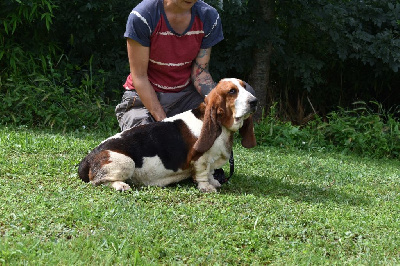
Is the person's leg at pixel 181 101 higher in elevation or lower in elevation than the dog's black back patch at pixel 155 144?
higher

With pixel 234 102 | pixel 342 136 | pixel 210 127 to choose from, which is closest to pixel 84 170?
pixel 210 127

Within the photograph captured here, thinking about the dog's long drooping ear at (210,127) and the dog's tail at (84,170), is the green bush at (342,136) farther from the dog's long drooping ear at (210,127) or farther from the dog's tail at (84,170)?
the dog's tail at (84,170)

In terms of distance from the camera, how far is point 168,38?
5.11 m

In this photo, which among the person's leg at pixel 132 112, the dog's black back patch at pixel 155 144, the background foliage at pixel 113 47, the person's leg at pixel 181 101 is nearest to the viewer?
the dog's black back patch at pixel 155 144

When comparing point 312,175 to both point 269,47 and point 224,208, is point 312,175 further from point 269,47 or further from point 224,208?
point 269,47

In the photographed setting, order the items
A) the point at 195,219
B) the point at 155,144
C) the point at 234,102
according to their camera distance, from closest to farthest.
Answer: the point at 195,219
the point at 234,102
the point at 155,144

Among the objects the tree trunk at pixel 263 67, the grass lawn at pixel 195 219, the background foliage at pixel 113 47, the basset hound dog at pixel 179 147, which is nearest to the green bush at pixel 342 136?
the tree trunk at pixel 263 67

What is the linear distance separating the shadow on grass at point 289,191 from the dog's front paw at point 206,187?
0.13 m

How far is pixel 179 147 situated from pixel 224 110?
493 mm

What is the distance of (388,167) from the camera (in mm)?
6730

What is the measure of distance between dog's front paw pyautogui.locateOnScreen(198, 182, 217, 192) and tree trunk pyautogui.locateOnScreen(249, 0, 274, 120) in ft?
12.8

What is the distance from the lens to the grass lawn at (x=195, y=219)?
3418mm

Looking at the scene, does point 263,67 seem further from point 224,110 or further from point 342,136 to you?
point 224,110

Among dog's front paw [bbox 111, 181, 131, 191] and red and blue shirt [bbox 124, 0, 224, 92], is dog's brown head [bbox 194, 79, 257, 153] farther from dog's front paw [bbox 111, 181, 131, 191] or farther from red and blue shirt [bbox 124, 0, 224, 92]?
red and blue shirt [bbox 124, 0, 224, 92]
